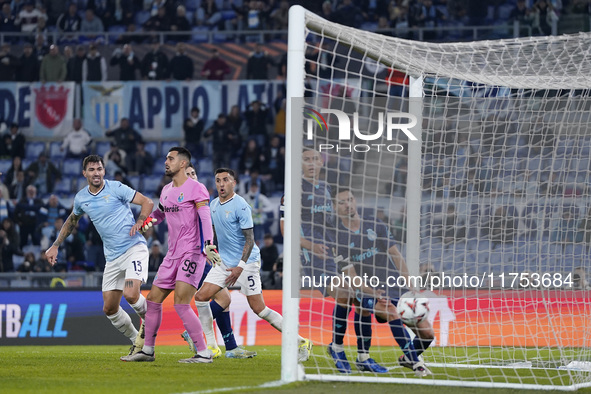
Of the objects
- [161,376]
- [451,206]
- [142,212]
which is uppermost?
[142,212]

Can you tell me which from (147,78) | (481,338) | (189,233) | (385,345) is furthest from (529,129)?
(147,78)

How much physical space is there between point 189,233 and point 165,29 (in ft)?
39.0

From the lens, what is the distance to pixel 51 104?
18.5 m

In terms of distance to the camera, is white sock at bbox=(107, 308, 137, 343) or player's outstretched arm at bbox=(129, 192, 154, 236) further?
white sock at bbox=(107, 308, 137, 343)

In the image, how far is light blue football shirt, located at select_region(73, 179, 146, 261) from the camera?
9266mm

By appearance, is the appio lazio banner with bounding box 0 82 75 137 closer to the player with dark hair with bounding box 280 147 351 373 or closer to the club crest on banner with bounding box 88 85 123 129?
the club crest on banner with bounding box 88 85 123 129

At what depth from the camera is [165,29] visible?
1948 cm

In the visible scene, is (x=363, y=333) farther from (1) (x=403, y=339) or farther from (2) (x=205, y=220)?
(2) (x=205, y=220)

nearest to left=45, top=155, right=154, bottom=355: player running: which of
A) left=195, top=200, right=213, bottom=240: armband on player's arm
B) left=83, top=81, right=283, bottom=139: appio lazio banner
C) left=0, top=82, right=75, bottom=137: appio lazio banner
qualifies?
left=195, top=200, right=213, bottom=240: armband on player's arm

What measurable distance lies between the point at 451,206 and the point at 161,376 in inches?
182

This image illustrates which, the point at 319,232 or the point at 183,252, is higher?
the point at 319,232

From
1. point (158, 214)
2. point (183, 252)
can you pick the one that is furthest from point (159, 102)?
point (183, 252)

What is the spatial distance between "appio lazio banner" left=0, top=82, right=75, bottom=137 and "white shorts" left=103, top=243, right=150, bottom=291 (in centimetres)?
976

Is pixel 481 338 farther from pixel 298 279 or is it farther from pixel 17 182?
pixel 17 182
